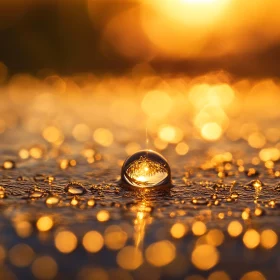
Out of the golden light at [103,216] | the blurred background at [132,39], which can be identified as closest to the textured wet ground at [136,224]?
the golden light at [103,216]

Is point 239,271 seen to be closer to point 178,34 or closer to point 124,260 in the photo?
point 124,260

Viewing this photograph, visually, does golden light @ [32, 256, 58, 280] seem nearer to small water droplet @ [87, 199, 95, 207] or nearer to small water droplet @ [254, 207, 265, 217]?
small water droplet @ [87, 199, 95, 207]

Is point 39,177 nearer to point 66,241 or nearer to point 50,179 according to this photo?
point 50,179

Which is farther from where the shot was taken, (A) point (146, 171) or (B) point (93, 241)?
(A) point (146, 171)

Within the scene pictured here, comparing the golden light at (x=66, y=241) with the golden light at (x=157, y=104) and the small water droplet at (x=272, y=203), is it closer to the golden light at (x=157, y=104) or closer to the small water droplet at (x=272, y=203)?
the small water droplet at (x=272, y=203)

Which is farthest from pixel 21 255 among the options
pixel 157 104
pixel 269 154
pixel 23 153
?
pixel 157 104

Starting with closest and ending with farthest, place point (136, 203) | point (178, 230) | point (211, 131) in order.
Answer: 1. point (178, 230)
2. point (136, 203)
3. point (211, 131)

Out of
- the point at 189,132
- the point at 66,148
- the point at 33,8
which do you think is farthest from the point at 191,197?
the point at 33,8
